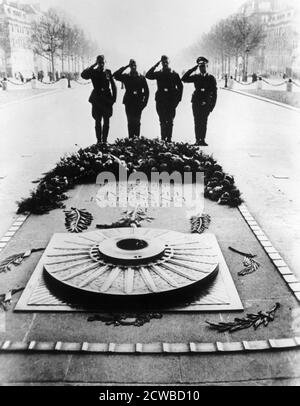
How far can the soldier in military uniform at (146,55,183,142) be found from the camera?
11.0 m

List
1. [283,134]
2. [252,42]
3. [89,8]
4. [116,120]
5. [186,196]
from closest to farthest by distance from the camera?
[186,196]
[89,8]
[283,134]
[116,120]
[252,42]

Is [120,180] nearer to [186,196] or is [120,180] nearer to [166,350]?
[186,196]

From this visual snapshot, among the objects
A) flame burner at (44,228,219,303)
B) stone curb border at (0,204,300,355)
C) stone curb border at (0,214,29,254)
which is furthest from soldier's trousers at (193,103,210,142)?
stone curb border at (0,204,300,355)

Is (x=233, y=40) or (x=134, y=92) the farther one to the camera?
(x=233, y=40)

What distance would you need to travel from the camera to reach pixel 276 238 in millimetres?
5848

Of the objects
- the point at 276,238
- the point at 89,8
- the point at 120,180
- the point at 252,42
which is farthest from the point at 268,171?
the point at 252,42

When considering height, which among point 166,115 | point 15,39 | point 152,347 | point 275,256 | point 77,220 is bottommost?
point 152,347

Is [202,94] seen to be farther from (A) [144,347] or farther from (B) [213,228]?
(A) [144,347]

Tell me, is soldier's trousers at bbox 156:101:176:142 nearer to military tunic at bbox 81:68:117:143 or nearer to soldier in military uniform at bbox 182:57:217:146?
soldier in military uniform at bbox 182:57:217:146

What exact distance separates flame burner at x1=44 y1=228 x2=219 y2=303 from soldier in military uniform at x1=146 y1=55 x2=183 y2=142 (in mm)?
6722

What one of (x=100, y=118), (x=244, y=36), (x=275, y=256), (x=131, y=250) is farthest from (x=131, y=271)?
(x=244, y=36)

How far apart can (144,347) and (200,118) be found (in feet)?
30.6

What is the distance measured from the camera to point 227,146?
12398 mm
